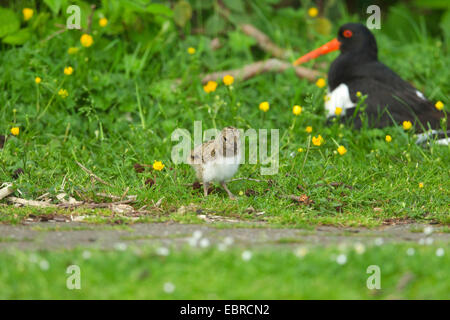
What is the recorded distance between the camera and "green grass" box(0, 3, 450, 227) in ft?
16.3

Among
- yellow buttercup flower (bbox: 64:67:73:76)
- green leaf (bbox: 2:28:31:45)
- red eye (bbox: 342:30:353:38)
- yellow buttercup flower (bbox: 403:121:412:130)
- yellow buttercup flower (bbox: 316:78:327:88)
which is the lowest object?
yellow buttercup flower (bbox: 403:121:412:130)

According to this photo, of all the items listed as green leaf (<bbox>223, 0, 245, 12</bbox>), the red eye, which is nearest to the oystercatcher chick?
the red eye

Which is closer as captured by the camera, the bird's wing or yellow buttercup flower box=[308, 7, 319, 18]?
the bird's wing

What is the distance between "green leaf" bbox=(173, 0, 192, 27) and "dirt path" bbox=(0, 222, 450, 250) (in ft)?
13.4

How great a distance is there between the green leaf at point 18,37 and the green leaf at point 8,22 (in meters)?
0.05

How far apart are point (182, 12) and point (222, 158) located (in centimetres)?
357

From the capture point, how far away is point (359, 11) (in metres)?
10.1

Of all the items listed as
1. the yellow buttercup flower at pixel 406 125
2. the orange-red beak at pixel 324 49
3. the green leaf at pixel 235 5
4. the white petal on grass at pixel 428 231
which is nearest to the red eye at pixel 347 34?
the orange-red beak at pixel 324 49

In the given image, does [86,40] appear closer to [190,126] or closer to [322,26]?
[190,126]

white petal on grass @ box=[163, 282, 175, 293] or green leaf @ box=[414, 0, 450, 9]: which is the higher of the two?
green leaf @ box=[414, 0, 450, 9]

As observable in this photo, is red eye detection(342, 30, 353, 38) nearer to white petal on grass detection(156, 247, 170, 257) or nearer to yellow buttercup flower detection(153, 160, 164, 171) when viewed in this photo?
yellow buttercup flower detection(153, 160, 164, 171)
